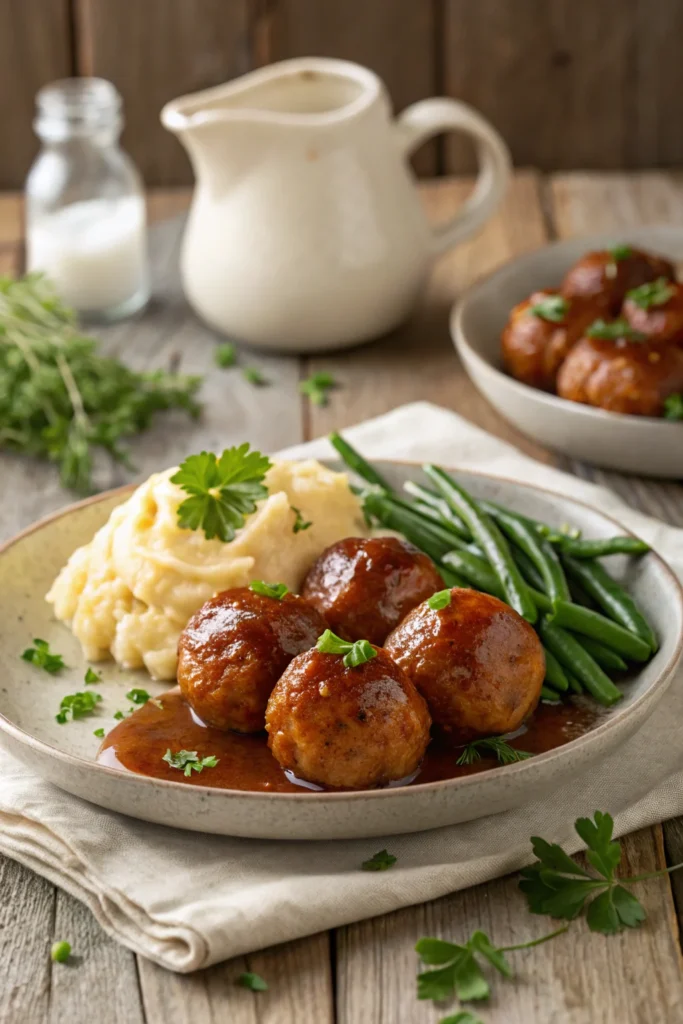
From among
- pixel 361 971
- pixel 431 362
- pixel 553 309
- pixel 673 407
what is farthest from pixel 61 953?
pixel 431 362

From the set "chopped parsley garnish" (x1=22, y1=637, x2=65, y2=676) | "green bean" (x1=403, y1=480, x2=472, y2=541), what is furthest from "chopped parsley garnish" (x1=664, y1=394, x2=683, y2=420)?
"chopped parsley garnish" (x1=22, y1=637, x2=65, y2=676)

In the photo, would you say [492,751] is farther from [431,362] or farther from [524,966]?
[431,362]

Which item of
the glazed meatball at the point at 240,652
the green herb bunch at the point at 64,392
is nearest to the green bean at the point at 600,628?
the glazed meatball at the point at 240,652

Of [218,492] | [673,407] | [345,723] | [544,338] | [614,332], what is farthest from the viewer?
[544,338]

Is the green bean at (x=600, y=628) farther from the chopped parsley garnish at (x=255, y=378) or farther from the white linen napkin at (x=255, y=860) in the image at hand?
the chopped parsley garnish at (x=255, y=378)

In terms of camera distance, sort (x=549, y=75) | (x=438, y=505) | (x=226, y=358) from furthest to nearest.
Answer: (x=549, y=75) < (x=226, y=358) < (x=438, y=505)

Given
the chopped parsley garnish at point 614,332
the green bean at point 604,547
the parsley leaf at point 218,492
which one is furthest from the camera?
the chopped parsley garnish at point 614,332
